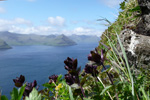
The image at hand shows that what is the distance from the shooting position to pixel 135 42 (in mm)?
2467

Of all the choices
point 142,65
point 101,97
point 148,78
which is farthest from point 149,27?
point 101,97

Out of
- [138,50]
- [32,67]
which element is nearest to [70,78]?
[138,50]

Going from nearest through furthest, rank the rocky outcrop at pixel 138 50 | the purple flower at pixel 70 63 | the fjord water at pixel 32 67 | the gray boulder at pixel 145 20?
the purple flower at pixel 70 63 < the rocky outcrop at pixel 138 50 < the gray boulder at pixel 145 20 < the fjord water at pixel 32 67

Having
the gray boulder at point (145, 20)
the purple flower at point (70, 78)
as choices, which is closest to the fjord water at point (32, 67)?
the gray boulder at point (145, 20)

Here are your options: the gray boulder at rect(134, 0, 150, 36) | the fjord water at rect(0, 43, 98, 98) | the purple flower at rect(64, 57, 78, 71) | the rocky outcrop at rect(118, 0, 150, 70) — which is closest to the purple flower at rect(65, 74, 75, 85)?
the purple flower at rect(64, 57, 78, 71)

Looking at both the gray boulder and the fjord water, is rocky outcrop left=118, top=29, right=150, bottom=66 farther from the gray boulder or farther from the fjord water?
the fjord water

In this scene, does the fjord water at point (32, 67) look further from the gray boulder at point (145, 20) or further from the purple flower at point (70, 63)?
the purple flower at point (70, 63)

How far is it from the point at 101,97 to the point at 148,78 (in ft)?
2.86

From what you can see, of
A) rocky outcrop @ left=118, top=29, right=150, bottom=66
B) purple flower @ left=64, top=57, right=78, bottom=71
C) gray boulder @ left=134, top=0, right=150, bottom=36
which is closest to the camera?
purple flower @ left=64, top=57, right=78, bottom=71

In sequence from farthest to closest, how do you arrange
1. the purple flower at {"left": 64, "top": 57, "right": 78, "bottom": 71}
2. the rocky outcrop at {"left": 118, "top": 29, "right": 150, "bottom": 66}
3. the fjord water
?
the fjord water, the rocky outcrop at {"left": 118, "top": 29, "right": 150, "bottom": 66}, the purple flower at {"left": 64, "top": 57, "right": 78, "bottom": 71}

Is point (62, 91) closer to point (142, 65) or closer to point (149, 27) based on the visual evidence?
point (142, 65)

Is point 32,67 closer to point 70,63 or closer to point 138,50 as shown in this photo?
point 138,50

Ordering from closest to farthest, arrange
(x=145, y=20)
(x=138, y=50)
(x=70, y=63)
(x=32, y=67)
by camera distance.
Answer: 1. (x=70, y=63)
2. (x=138, y=50)
3. (x=145, y=20)
4. (x=32, y=67)

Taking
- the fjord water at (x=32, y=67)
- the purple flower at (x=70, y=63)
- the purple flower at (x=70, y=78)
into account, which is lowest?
the fjord water at (x=32, y=67)
